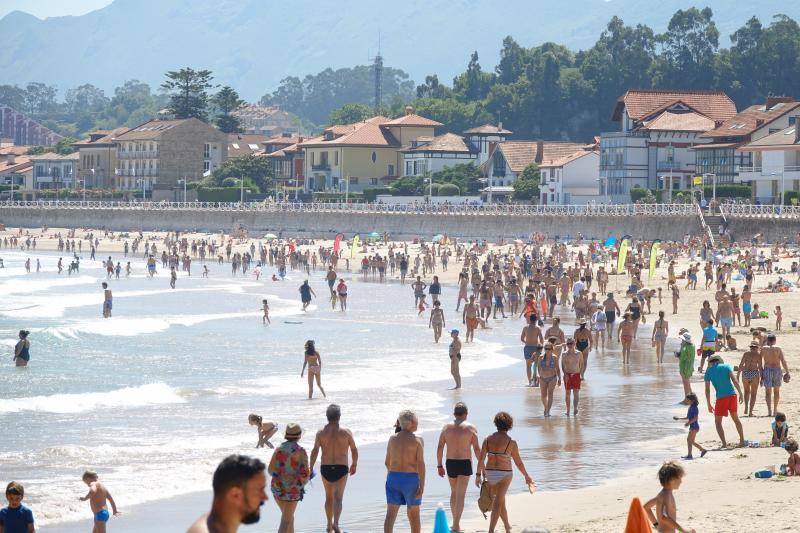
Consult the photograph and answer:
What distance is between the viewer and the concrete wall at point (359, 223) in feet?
188

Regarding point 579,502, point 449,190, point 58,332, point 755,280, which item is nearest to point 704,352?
point 579,502

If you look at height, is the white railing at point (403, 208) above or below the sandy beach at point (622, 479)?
above

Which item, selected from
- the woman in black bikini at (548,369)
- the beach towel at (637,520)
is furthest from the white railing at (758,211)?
the beach towel at (637,520)

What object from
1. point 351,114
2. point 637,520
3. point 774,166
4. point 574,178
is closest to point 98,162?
point 351,114

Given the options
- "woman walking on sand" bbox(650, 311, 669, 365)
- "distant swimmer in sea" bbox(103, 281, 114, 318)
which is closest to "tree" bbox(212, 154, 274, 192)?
"distant swimmer in sea" bbox(103, 281, 114, 318)

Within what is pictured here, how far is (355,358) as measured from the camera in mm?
24188

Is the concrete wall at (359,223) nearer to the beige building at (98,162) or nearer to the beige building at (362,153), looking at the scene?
the beige building at (362,153)

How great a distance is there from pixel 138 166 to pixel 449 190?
35.9m

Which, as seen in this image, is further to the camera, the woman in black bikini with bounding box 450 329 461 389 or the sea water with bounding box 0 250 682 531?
the woman in black bikini with bounding box 450 329 461 389

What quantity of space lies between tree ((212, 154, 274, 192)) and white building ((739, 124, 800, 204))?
1593 inches

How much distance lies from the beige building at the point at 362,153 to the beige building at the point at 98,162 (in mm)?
22573

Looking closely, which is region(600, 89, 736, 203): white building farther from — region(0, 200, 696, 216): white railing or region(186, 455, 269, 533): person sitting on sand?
region(186, 455, 269, 533): person sitting on sand

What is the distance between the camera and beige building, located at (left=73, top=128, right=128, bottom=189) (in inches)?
4302

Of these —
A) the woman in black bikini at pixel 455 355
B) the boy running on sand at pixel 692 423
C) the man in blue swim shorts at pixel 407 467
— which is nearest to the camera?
the man in blue swim shorts at pixel 407 467
